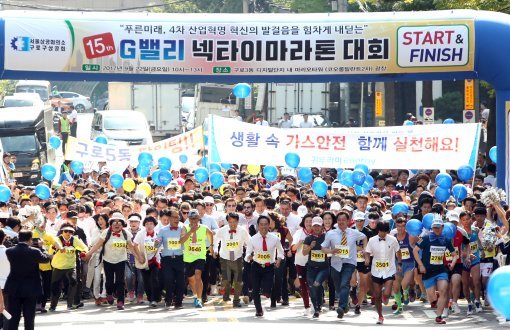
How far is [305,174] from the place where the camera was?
2661cm

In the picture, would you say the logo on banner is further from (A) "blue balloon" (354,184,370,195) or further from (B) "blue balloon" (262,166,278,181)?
(B) "blue balloon" (262,166,278,181)

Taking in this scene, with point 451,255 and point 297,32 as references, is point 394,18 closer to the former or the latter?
point 297,32

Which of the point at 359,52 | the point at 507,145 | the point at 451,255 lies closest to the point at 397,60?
the point at 359,52

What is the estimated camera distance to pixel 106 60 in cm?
2119

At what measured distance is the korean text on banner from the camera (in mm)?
28734

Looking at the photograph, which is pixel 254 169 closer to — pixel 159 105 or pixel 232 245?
pixel 232 245

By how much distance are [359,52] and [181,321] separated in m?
5.20

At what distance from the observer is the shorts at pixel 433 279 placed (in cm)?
1919

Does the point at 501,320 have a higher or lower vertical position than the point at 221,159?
lower

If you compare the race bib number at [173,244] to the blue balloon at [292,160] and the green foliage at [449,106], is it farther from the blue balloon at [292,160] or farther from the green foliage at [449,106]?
the green foliage at [449,106]

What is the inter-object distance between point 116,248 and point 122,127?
27.5 m

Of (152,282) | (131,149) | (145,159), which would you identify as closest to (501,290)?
(152,282)

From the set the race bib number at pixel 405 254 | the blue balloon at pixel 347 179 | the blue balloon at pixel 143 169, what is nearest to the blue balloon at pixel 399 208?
the race bib number at pixel 405 254

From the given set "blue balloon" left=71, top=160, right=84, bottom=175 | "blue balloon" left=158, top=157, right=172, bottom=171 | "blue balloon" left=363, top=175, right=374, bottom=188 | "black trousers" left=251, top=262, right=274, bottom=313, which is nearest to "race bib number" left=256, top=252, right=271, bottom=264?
"black trousers" left=251, top=262, right=274, bottom=313
